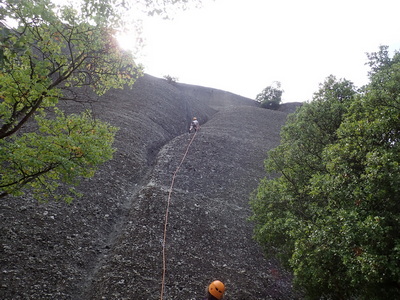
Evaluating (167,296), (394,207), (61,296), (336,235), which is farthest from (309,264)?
(61,296)

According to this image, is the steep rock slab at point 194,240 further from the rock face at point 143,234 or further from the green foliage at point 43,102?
the green foliage at point 43,102

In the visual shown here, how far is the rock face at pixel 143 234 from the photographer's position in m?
10.7

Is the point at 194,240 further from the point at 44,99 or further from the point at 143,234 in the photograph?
the point at 44,99

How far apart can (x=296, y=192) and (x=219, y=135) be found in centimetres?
1915

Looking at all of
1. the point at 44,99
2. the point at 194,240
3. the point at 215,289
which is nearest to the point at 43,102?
the point at 44,99

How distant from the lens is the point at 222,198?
64.2 feet

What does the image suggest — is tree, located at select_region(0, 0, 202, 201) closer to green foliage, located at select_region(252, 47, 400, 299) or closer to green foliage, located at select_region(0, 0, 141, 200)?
green foliage, located at select_region(0, 0, 141, 200)

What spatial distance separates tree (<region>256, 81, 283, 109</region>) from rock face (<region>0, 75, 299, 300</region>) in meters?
37.2

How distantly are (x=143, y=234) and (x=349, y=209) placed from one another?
9835mm

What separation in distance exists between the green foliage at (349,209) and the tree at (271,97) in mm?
48327

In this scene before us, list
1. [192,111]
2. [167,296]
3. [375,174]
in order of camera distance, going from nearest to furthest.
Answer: [375,174] < [167,296] < [192,111]

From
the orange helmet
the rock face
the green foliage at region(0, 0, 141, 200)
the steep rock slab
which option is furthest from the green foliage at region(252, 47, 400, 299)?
the green foliage at region(0, 0, 141, 200)

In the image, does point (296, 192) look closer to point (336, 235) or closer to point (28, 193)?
point (336, 235)

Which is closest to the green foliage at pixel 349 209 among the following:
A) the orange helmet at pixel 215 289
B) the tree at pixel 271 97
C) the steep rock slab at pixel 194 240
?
the steep rock slab at pixel 194 240
